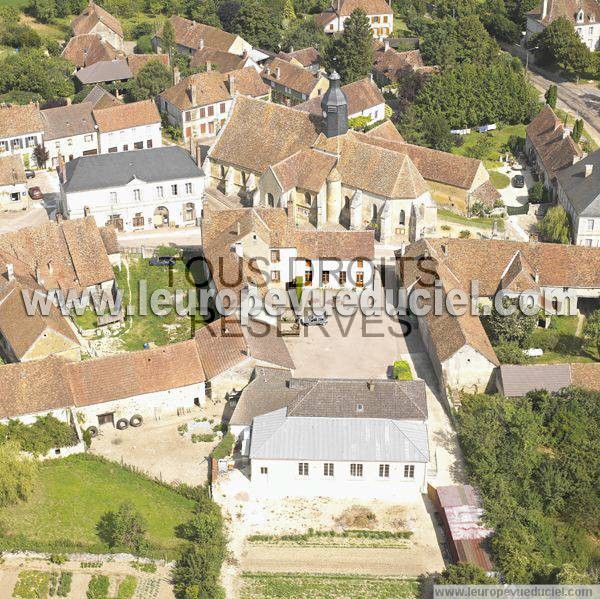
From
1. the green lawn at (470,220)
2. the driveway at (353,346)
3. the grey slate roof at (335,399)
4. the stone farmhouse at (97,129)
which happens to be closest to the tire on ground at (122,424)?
the grey slate roof at (335,399)

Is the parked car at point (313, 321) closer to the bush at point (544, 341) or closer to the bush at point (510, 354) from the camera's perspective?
the bush at point (510, 354)

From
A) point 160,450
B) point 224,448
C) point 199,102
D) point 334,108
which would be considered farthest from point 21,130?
point 224,448

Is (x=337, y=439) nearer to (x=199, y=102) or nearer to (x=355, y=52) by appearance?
(x=199, y=102)

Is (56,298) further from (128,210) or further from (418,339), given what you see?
(418,339)

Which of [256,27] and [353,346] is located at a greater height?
[256,27]

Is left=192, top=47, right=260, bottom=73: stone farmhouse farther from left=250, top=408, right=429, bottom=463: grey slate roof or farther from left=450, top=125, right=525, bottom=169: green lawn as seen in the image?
left=250, top=408, right=429, bottom=463: grey slate roof

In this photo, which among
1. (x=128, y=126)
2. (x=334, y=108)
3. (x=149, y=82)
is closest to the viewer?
(x=334, y=108)

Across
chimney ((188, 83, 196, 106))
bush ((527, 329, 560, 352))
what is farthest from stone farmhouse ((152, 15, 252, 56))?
bush ((527, 329, 560, 352))
